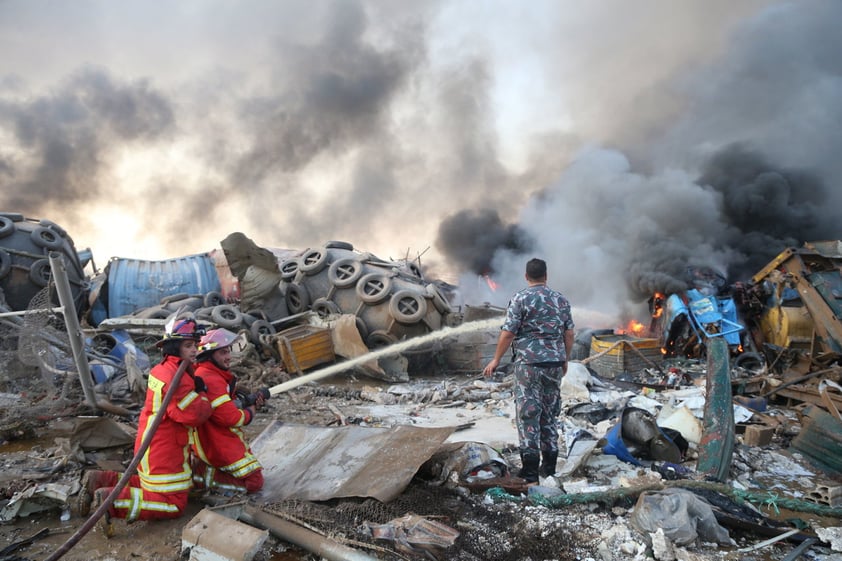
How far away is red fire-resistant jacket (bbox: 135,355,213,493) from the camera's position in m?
3.29

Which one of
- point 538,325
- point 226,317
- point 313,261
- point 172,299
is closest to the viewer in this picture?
point 538,325

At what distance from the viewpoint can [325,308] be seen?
10727mm

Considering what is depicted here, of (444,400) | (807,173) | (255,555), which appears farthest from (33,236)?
(807,173)

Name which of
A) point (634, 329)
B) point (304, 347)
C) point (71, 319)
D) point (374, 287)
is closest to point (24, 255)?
point (304, 347)

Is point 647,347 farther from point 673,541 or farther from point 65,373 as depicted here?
point 65,373

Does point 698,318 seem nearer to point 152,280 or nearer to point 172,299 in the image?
point 172,299

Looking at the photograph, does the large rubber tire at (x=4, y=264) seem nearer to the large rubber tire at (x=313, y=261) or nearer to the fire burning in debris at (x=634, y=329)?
the large rubber tire at (x=313, y=261)

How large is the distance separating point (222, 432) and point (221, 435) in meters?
0.02

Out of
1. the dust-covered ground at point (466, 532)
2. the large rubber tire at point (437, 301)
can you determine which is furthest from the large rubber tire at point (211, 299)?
the dust-covered ground at point (466, 532)

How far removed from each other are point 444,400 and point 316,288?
4695 mm

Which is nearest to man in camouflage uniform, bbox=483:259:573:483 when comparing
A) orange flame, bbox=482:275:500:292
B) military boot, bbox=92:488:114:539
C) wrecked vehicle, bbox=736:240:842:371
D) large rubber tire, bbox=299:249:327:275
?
military boot, bbox=92:488:114:539

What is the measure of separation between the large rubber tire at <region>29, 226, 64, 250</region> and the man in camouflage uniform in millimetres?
9653

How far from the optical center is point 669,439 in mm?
4547

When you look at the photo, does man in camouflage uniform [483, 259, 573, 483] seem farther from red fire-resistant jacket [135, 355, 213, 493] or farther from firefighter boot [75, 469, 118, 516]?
firefighter boot [75, 469, 118, 516]
